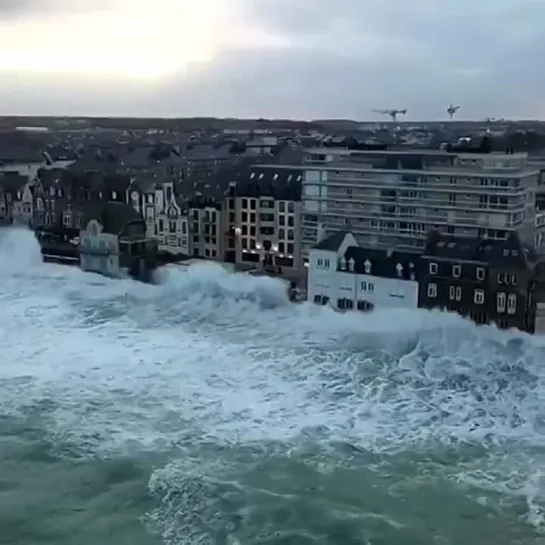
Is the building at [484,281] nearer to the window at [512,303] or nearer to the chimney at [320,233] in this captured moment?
the window at [512,303]

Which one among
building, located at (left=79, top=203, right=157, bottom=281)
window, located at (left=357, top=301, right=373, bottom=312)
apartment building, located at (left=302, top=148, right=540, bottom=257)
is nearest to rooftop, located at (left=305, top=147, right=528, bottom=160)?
apartment building, located at (left=302, top=148, right=540, bottom=257)

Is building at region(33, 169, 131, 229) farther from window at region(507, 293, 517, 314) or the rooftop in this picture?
window at region(507, 293, 517, 314)

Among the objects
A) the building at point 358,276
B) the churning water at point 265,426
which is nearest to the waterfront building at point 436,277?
the building at point 358,276

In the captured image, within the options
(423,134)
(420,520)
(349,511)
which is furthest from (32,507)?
(423,134)

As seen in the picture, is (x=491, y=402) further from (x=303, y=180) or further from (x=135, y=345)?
(x=303, y=180)

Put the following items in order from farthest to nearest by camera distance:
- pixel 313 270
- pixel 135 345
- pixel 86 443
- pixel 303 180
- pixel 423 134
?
pixel 423 134 < pixel 303 180 < pixel 313 270 < pixel 135 345 < pixel 86 443

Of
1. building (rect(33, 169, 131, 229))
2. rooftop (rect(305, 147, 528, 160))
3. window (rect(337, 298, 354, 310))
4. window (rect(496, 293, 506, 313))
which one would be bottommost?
window (rect(337, 298, 354, 310))

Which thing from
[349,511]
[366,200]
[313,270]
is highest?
[366,200]
